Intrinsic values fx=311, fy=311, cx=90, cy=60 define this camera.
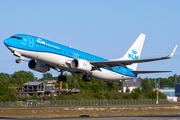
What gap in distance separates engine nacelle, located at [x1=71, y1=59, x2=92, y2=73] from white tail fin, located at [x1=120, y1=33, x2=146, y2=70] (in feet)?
48.2

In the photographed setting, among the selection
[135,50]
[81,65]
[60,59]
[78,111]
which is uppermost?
[135,50]

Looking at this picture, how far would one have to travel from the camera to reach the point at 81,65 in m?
47.2

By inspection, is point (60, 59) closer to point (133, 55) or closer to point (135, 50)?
point (133, 55)

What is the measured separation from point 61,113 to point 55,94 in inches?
1679

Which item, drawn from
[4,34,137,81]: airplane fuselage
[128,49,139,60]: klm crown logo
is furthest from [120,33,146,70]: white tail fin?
[4,34,137,81]: airplane fuselage

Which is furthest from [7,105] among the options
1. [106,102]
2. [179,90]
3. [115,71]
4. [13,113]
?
[179,90]

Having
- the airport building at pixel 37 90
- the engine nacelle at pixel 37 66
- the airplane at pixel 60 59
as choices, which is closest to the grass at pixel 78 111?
the airplane at pixel 60 59

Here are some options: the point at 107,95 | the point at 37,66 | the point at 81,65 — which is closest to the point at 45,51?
the point at 37,66

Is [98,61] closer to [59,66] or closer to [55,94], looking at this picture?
[59,66]

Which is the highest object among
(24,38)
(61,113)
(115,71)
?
(24,38)

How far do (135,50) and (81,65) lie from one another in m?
19.6

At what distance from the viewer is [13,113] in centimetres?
6178

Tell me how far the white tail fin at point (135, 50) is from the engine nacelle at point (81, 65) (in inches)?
578

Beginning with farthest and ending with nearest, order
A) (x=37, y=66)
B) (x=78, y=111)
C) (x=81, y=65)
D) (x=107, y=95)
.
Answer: (x=107, y=95) → (x=78, y=111) → (x=37, y=66) → (x=81, y=65)
